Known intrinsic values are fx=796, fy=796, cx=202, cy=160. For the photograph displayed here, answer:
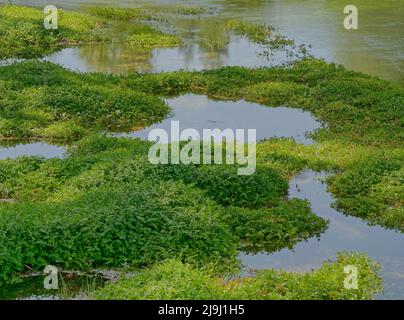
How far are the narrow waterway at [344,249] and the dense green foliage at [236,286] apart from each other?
0.49 meters

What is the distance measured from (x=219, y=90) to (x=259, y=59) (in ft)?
11.4

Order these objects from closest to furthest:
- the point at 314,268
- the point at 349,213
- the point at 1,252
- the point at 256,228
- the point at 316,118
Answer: the point at 1,252, the point at 314,268, the point at 256,228, the point at 349,213, the point at 316,118

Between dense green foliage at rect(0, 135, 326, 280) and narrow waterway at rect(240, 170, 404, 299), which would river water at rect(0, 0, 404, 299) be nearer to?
narrow waterway at rect(240, 170, 404, 299)

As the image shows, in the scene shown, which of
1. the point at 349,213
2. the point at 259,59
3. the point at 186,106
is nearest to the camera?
the point at 349,213

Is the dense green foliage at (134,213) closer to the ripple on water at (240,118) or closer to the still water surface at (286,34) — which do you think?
the ripple on water at (240,118)

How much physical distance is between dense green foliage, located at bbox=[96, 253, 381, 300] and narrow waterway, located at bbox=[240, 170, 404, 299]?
49 cm

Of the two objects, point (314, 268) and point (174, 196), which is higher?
point (174, 196)

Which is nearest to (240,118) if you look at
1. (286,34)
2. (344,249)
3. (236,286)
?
(344,249)

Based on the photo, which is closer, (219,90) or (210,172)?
(210,172)

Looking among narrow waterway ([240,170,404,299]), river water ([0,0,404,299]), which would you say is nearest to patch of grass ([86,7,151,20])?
river water ([0,0,404,299])

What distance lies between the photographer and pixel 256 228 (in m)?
10.9

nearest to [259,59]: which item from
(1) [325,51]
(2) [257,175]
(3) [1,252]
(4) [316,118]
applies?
(1) [325,51]

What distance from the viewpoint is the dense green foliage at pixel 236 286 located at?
8445 mm

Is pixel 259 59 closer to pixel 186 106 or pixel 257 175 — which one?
pixel 186 106
